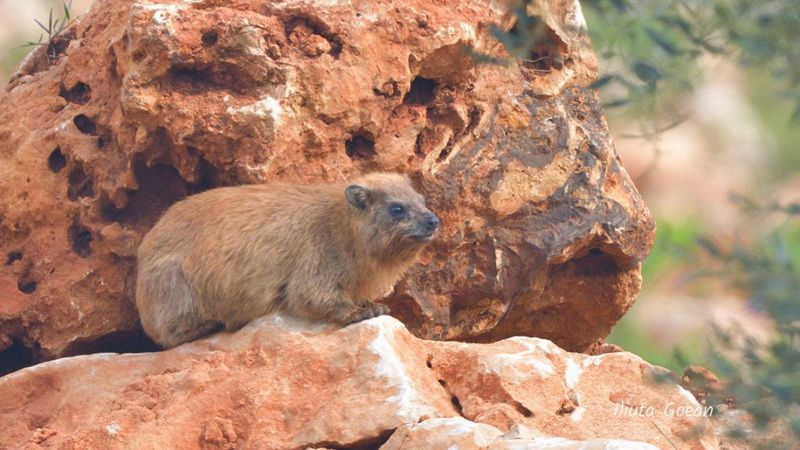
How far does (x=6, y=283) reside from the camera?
7.61 meters

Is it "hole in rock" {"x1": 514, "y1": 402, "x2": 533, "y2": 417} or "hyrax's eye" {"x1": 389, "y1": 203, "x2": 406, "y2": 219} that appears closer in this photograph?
"hole in rock" {"x1": 514, "y1": 402, "x2": 533, "y2": 417}

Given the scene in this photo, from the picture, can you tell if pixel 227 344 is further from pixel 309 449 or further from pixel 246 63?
pixel 246 63

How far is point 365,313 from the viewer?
22.6 feet

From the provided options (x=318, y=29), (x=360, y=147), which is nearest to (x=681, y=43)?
(x=318, y=29)

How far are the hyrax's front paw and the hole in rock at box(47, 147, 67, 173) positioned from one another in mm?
2602

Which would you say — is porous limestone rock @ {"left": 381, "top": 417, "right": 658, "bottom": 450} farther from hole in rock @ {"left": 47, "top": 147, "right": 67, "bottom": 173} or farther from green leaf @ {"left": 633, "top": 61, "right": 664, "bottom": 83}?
hole in rock @ {"left": 47, "top": 147, "right": 67, "bottom": 173}

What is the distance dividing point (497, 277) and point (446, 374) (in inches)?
Result: 61.1

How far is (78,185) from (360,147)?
2130mm

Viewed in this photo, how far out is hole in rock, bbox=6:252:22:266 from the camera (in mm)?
7727

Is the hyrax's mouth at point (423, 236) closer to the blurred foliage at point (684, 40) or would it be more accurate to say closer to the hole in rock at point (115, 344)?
the hole in rock at point (115, 344)

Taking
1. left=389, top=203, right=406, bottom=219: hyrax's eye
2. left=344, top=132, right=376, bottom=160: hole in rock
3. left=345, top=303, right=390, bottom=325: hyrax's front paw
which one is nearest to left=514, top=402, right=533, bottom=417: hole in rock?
left=345, top=303, right=390, bottom=325: hyrax's front paw

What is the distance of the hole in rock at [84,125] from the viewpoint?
773cm

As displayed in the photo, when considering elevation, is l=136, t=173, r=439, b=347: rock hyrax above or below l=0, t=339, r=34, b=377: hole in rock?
above

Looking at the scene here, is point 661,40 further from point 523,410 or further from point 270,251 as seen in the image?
point 270,251
